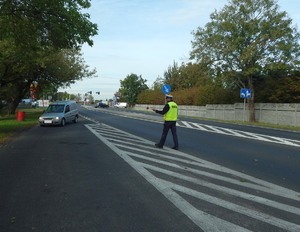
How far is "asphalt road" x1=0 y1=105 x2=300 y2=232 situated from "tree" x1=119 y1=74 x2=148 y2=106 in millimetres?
102802

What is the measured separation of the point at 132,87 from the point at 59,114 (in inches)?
3663

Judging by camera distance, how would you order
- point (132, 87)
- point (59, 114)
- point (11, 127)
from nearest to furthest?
1. point (11, 127)
2. point (59, 114)
3. point (132, 87)

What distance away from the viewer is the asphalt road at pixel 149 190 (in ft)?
16.9

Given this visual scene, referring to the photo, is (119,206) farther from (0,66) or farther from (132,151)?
(0,66)

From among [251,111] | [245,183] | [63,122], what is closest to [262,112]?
[251,111]

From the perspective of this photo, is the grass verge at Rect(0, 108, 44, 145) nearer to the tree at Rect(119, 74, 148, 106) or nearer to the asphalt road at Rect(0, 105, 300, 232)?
the asphalt road at Rect(0, 105, 300, 232)

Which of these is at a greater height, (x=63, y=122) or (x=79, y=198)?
(x=63, y=122)

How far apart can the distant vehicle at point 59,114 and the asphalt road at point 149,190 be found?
1268 cm

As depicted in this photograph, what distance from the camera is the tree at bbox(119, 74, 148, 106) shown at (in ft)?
380

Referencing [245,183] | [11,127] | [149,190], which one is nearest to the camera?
[149,190]

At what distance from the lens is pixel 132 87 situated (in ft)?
387

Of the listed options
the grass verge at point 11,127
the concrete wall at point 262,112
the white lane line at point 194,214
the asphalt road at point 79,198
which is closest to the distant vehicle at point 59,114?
the grass verge at point 11,127

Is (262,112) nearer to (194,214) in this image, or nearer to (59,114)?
(59,114)

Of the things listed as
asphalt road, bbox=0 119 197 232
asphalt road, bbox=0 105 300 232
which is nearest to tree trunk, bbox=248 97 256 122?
asphalt road, bbox=0 105 300 232
